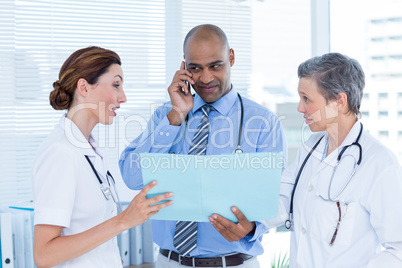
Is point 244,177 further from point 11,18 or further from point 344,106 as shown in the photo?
point 11,18

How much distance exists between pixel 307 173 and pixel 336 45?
2.33 m

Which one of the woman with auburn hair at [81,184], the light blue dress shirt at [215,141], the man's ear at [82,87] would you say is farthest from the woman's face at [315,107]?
the man's ear at [82,87]

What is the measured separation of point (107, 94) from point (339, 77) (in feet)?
2.69

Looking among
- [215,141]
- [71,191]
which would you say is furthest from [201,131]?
[71,191]

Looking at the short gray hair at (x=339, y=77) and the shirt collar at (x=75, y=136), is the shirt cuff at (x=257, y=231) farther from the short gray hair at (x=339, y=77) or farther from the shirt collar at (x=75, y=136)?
the shirt collar at (x=75, y=136)

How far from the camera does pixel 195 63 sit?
6.06 ft

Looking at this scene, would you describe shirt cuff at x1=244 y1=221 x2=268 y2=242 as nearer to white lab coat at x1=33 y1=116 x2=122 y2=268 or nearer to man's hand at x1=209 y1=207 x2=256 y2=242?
man's hand at x1=209 y1=207 x2=256 y2=242

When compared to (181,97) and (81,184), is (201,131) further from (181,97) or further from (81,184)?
(81,184)

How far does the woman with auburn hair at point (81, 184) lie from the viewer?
1.25 meters

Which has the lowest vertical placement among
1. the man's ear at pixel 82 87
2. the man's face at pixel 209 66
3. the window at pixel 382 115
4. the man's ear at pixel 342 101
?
the window at pixel 382 115

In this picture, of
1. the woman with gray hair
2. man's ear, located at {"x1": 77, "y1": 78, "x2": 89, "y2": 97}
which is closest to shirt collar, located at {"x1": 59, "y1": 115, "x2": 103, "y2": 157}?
man's ear, located at {"x1": 77, "y1": 78, "x2": 89, "y2": 97}

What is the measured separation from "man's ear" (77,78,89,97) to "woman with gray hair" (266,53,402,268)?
Answer: 30.7 inches

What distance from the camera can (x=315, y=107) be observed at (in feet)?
5.15

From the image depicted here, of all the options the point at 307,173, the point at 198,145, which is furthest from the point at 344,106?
the point at 198,145
